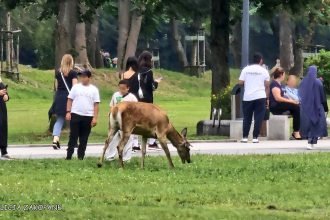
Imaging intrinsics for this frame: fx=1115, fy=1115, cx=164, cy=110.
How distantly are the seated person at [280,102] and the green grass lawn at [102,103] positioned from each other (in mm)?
2162

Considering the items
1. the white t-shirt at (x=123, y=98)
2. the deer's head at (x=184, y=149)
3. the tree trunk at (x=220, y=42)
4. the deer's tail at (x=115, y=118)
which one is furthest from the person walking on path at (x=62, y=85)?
the tree trunk at (x=220, y=42)

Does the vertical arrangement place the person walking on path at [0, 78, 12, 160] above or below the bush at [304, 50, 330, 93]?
below

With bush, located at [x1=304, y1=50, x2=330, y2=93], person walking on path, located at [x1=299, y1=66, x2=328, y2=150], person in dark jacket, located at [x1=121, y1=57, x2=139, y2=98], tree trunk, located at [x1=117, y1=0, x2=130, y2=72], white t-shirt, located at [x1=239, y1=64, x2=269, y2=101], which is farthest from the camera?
tree trunk, located at [x1=117, y1=0, x2=130, y2=72]

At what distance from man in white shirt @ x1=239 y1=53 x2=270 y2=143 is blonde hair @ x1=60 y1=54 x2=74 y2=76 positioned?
4.15m

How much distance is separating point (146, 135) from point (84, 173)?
63.4 inches

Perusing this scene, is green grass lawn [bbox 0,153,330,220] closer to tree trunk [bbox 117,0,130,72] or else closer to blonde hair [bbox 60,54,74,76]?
blonde hair [bbox 60,54,74,76]

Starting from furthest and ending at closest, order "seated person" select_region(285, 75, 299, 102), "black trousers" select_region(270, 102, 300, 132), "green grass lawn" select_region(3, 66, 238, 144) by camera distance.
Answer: "green grass lawn" select_region(3, 66, 238, 144) → "seated person" select_region(285, 75, 299, 102) → "black trousers" select_region(270, 102, 300, 132)

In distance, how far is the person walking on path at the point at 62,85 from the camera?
19522 mm

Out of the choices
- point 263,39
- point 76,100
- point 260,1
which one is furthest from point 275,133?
point 263,39

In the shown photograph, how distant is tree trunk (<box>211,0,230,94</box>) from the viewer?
27641mm

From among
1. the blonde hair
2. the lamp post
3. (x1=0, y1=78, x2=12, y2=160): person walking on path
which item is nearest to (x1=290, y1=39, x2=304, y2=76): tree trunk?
the lamp post

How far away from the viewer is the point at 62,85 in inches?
790

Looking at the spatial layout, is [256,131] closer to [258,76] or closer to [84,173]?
[258,76]

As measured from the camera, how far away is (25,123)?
32.7 meters
